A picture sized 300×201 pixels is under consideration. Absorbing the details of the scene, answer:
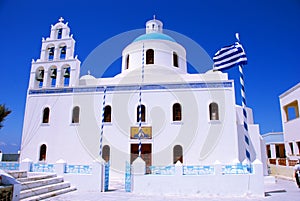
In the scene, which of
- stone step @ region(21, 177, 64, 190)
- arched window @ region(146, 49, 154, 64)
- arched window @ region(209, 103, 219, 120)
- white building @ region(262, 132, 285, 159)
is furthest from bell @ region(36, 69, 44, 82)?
white building @ region(262, 132, 285, 159)

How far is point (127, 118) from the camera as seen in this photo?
12656 millimetres

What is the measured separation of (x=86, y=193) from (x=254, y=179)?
227 inches

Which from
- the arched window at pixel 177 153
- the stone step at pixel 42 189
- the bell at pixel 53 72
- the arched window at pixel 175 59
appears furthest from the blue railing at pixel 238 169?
the bell at pixel 53 72

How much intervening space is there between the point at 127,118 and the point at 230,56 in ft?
20.1

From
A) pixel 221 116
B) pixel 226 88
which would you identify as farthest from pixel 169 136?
pixel 226 88

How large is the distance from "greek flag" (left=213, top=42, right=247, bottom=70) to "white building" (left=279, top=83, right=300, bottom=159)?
807cm

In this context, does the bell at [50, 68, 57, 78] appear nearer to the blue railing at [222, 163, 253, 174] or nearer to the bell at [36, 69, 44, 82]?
the bell at [36, 69, 44, 82]

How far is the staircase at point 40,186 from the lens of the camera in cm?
678

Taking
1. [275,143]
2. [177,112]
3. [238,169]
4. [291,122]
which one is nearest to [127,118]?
[177,112]

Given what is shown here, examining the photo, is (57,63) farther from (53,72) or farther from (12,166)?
(12,166)

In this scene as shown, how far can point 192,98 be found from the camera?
12.6m

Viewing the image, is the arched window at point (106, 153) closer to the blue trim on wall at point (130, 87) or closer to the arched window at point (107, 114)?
the arched window at point (107, 114)

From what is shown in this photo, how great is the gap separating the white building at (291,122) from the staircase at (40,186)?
1408 cm

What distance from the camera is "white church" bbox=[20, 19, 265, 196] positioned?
11945 mm
